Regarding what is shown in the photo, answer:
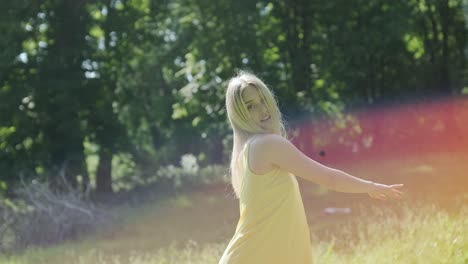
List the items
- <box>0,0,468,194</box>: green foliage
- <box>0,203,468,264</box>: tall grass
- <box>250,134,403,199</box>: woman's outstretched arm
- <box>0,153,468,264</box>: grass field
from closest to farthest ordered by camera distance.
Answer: <box>250,134,403,199</box>: woman's outstretched arm < <box>0,203,468,264</box>: tall grass < <box>0,153,468,264</box>: grass field < <box>0,0,468,194</box>: green foliage

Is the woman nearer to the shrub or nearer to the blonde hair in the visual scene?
the blonde hair

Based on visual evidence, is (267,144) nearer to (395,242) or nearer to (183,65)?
(395,242)

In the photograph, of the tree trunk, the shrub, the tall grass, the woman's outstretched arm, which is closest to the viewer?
the woman's outstretched arm

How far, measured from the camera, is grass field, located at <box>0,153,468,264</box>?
21.9 ft

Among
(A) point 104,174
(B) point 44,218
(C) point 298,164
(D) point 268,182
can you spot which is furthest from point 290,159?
(A) point 104,174

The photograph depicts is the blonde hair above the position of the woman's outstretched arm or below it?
above

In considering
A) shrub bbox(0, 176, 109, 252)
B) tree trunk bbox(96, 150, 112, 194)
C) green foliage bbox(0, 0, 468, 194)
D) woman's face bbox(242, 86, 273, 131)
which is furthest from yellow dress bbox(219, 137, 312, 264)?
tree trunk bbox(96, 150, 112, 194)

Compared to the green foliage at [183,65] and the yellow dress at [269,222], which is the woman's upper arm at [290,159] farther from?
the green foliage at [183,65]

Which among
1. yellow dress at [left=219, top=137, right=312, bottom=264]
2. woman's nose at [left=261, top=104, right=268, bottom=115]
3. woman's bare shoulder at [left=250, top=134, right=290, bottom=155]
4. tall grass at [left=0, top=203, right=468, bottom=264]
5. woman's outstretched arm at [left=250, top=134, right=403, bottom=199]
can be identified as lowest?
tall grass at [left=0, top=203, right=468, bottom=264]

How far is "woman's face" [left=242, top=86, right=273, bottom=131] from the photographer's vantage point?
129 inches

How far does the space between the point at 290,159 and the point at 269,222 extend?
1.03 ft

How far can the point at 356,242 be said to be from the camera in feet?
24.8

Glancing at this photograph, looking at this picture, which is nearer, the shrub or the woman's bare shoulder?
the woman's bare shoulder

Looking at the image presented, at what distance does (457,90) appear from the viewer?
77.3 feet
